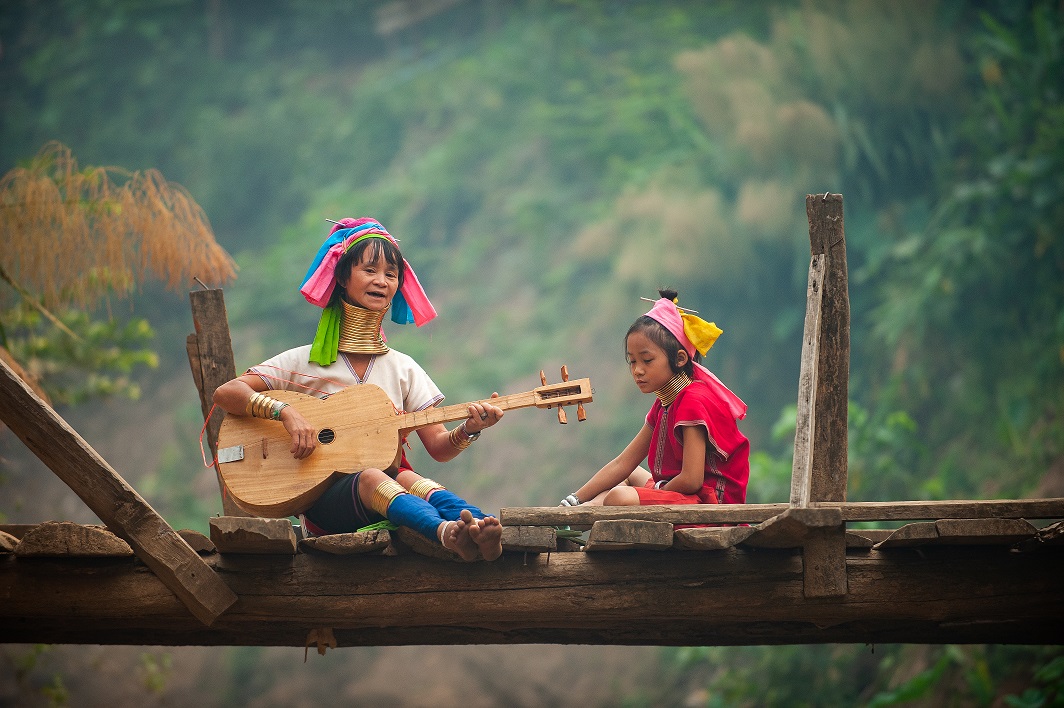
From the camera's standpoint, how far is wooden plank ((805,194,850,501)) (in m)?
4.02

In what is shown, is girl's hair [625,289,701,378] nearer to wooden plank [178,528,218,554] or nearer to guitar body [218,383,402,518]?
guitar body [218,383,402,518]

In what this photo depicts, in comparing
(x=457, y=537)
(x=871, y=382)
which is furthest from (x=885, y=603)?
(x=871, y=382)

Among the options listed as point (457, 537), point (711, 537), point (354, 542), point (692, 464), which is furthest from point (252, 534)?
point (692, 464)

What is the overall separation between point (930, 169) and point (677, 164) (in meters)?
3.30

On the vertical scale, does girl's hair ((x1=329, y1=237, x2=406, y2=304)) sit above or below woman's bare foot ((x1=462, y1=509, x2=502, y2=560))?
above

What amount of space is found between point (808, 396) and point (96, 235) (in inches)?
140

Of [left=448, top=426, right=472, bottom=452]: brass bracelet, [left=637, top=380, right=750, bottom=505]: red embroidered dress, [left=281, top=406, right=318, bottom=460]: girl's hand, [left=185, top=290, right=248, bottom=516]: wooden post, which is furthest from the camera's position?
[left=185, top=290, right=248, bottom=516]: wooden post

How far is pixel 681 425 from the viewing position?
389cm

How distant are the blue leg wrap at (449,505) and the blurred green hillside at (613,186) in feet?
17.0

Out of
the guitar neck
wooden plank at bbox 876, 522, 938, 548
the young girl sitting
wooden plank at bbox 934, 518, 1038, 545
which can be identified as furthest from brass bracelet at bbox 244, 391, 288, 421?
wooden plank at bbox 934, 518, 1038, 545

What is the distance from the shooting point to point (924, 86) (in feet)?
38.1

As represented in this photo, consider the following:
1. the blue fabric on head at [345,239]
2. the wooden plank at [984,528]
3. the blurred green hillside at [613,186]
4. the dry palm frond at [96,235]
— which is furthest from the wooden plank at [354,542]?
the blurred green hillside at [613,186]

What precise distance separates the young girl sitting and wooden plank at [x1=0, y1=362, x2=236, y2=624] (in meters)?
1.30

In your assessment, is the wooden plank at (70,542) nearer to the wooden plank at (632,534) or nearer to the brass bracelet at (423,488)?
the brass bracelet at (423,488)
